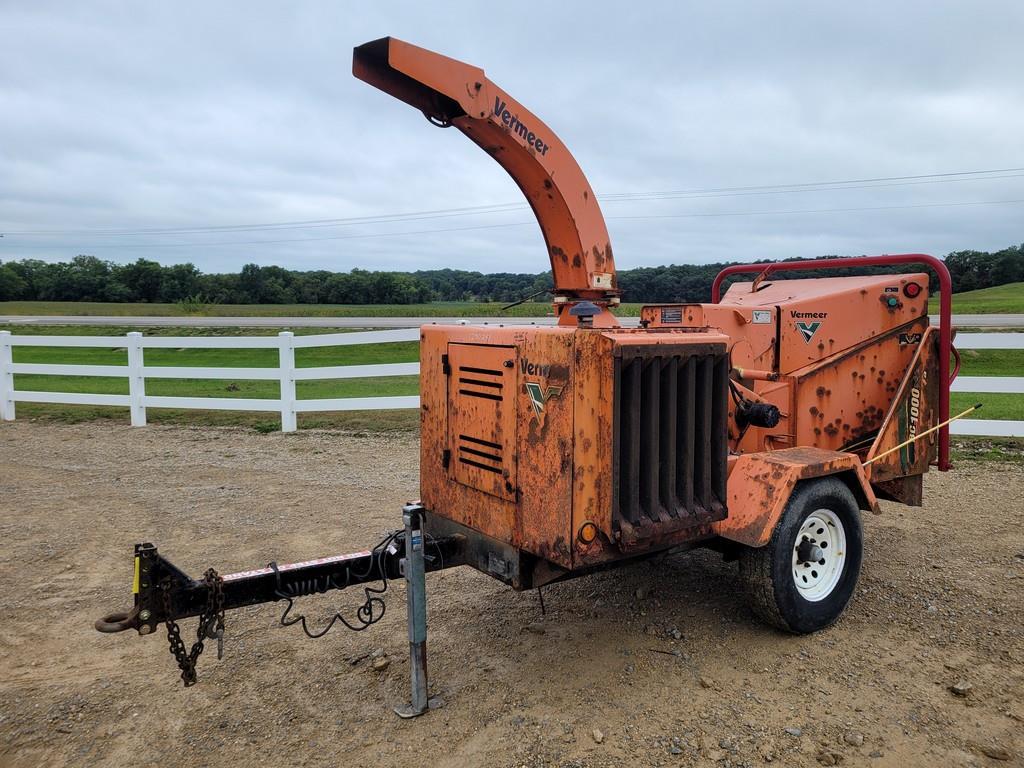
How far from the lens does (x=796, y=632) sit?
4246 millimetres

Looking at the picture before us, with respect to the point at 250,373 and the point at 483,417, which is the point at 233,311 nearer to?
the point at 250,373

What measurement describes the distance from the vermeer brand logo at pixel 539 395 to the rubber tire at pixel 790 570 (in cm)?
155

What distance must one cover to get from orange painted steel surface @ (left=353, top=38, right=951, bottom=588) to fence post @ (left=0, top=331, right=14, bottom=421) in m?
11.0

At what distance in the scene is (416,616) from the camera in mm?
3539

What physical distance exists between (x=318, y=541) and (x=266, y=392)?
10.00 m

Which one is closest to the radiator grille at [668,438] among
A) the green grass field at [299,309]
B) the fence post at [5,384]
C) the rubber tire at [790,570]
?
the rubber tire at [790,570]

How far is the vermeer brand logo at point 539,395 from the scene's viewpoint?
3.47 m

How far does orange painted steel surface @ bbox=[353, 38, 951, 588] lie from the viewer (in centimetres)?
344

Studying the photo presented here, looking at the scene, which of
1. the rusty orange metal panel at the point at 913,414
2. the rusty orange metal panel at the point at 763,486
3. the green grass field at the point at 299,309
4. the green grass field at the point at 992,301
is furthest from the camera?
the green grass field at the point at 299,309

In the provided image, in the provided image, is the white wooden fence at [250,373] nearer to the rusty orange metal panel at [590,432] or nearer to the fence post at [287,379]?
the fence post at [287,379]

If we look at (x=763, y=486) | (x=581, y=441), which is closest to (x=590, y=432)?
(x=581, y=441)

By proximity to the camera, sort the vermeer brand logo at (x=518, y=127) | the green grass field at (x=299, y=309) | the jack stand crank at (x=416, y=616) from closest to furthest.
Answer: the jack stand crank at (x=416, y=616), the vermeer brand logo at (x=518, y=127), the green grass field at (x=299, y=309)

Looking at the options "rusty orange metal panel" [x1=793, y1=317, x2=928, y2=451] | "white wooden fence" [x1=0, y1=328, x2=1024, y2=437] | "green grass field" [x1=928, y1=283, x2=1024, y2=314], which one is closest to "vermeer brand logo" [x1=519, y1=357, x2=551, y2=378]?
"rusty orange metal panel" [x1=793, y1=317, x2=928, y2=451]

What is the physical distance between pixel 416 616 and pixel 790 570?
6.83ft
